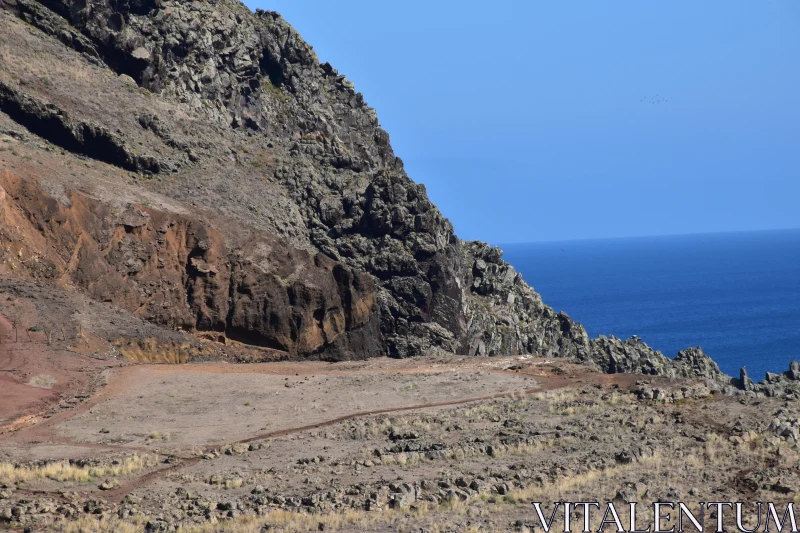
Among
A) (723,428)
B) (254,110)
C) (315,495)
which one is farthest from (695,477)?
(254,110)

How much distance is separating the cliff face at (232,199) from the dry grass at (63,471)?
65.4 feet

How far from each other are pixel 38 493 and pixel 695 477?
1834 cm

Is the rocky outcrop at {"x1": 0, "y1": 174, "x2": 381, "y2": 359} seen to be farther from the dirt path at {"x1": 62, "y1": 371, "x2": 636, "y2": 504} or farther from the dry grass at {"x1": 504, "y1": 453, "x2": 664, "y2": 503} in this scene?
the dry grass at {"x1": 504, "y1": 453, "x2": 664, "y2": 503}

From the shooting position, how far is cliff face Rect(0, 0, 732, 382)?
152 ft

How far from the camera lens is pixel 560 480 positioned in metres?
25.4

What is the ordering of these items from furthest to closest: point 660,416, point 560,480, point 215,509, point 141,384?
1. point 141,384
2. point 660,416
3. point 560,480
4. point 215,509

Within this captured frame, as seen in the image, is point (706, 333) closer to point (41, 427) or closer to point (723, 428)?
point (723, 428)

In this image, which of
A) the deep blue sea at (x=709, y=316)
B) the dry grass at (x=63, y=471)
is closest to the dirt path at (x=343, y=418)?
the dry grass at (x=63, y=471)

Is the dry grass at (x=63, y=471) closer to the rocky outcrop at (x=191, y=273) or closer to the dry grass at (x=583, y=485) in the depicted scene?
the dry grass at (x=583, y=485)

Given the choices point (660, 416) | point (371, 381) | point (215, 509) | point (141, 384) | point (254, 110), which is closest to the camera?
A: point (215, 509)

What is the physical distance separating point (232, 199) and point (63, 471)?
32756 millimetres

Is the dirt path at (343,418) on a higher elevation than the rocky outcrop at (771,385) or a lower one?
lower

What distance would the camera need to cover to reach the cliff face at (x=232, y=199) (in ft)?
152

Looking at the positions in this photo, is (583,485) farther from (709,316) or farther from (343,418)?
(709,316)
